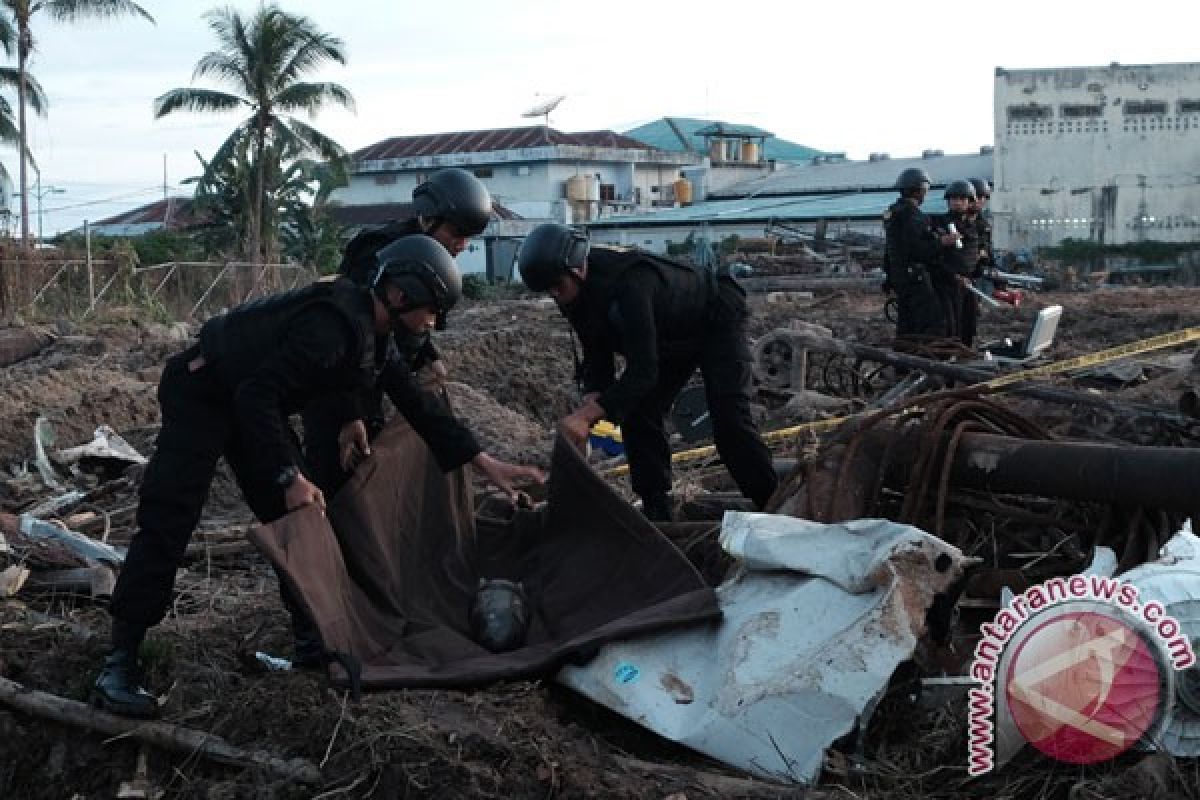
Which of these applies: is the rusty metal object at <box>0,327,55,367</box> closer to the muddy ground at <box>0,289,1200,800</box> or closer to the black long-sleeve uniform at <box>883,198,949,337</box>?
the black long-sleeve uniform at <box>883,198,949,337</box>

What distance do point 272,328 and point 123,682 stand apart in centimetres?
119

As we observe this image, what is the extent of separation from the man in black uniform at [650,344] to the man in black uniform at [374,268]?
13.5 inches

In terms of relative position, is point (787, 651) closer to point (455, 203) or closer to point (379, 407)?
point (379, 407)

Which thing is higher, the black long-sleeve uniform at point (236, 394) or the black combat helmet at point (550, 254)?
the black combat helmet at point (550, 254)

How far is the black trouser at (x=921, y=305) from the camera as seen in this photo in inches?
465

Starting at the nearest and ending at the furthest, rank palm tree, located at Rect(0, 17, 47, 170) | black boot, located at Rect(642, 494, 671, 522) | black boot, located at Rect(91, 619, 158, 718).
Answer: black boot, located at Rect(91, 619, 158, 718) < black boot, located at Rect(642, 494, 671, 522) < palm tree, located at Rect(0, 17, 47, 170)

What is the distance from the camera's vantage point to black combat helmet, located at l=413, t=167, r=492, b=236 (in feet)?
19.9

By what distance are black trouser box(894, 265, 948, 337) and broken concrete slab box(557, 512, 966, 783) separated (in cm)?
735

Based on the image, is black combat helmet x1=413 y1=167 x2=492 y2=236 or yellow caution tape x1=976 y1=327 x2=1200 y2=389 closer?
black combat helmet x1=413 y1=167 x2=492 y2=236

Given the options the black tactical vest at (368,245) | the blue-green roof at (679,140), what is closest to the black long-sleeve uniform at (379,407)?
the black tactical vest at (368,245)

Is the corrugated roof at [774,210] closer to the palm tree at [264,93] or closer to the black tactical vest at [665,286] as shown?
the palm tree at [264,93]

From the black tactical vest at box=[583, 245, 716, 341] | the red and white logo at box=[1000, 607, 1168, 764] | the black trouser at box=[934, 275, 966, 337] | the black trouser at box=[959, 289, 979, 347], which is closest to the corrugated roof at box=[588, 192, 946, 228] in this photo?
the black trouser at box=[959, 289, 979, 347]

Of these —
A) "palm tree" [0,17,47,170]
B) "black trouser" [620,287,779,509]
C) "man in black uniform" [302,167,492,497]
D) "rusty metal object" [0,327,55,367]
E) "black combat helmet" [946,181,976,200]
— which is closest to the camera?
"man in black uniform" [302,167,492,497]

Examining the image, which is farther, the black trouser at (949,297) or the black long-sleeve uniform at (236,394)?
the black trouser at (949,297)
